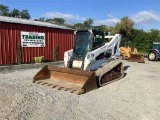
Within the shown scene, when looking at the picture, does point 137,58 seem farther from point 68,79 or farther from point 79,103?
point 79,103

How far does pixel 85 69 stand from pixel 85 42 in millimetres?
1283

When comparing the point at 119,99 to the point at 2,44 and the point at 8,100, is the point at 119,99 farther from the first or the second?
the point at 2,44

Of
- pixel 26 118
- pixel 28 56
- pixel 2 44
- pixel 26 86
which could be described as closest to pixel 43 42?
pixel 28 56

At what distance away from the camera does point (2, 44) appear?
1345cm

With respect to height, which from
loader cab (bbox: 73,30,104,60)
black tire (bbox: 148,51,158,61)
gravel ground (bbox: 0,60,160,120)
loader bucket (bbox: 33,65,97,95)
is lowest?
gravel ground (bbox: 0,60,160,120)

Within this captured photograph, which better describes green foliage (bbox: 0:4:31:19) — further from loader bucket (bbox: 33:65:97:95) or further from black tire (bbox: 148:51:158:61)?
loader bucket (bbox: 33:65:97:95)

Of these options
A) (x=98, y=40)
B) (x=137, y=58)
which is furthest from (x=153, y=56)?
(x=98, y=40)

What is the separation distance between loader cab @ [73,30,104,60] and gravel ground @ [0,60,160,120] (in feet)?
6.18

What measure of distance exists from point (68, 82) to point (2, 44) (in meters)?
6.74

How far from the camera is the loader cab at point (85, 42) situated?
9.50m

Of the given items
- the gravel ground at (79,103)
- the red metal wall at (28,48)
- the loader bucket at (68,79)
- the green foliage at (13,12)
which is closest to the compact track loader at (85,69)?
the loader bucket at (68,79)

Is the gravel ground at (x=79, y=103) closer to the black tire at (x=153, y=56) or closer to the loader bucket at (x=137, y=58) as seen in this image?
the loader bucket at (x=137, y=58)

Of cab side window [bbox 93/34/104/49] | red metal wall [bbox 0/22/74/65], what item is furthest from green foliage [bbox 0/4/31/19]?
cab side window [bbox 93/34/104/49]

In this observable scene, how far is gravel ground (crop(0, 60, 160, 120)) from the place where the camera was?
A: 5242mm
